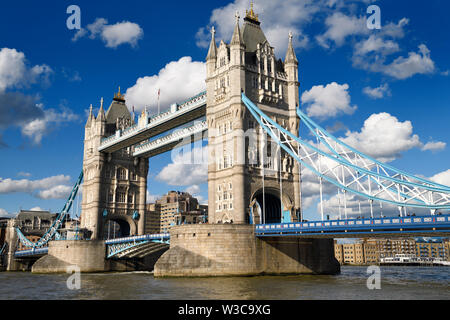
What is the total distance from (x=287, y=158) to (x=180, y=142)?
20803 millimetres

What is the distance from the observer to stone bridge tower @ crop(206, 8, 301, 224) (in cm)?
5194

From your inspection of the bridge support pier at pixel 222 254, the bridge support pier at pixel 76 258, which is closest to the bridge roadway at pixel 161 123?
the bridge support pier at pixel 76 258

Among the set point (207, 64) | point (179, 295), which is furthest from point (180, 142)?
point (179, 295)

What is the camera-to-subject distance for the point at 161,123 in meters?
66.9

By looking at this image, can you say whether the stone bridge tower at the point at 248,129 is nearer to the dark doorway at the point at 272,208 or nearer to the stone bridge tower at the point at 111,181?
the dark doorway at the point at 272,208

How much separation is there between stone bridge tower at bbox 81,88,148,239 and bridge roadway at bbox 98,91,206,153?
9.54ft

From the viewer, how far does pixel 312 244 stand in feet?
167

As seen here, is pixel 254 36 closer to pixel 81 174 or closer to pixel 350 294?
pixel 350 294

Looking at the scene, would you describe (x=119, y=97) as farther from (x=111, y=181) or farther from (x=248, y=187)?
(x=248, y=187)

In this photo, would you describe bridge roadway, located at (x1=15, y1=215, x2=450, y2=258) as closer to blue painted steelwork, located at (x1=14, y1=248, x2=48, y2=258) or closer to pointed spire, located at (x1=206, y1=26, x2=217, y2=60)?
pointed spire, located at (x1=206, y1=26, x2=217, y2=60)

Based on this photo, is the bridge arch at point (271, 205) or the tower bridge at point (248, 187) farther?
the bridge arch at point (271, 205)

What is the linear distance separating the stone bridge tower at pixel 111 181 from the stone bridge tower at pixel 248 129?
3215 centimetres

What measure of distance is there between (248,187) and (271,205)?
290 inches

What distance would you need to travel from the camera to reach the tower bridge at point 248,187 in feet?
137
